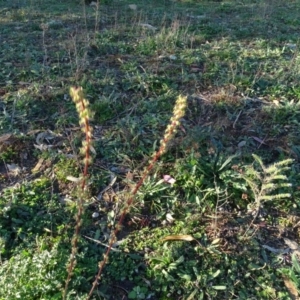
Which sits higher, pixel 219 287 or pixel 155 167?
pixel 155 167

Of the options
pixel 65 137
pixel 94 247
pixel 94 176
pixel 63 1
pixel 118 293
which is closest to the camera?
pixel 118 293

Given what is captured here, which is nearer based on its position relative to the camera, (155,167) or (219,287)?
(219,287)

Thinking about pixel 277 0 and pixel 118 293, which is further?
pixel 277 0

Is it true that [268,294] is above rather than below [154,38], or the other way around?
below

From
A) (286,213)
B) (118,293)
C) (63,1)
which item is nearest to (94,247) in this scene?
(118,293)

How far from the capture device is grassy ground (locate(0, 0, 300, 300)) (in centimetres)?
280

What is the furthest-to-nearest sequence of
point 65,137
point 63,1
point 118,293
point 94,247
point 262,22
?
point 63,1
point 262,22
point 65,137
point 94,247
point 118,293

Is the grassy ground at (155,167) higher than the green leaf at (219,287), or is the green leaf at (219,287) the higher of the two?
the grassy ground at (155,167)

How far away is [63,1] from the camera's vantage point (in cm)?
848

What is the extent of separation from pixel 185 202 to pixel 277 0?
7054mm

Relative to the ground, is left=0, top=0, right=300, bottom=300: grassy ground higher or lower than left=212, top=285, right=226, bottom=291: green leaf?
higher

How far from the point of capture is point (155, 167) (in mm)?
3557

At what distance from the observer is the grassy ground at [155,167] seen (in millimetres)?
2797

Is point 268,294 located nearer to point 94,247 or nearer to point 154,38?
point 94,247
